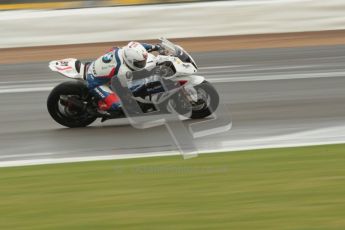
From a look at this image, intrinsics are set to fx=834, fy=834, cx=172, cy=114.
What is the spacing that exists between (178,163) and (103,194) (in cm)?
145

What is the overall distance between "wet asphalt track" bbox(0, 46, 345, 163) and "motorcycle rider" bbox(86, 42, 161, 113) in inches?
15.0

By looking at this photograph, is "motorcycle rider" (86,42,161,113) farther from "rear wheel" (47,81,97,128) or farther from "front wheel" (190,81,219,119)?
"front wheel" (190,81,219,119)

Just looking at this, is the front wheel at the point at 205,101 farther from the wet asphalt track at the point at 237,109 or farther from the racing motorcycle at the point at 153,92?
the wet asphalt track at the point at 237,109

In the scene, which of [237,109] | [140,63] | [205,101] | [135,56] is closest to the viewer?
[135,56]

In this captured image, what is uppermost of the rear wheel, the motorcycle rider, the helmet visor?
the helmet visor

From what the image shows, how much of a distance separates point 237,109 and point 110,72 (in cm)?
205

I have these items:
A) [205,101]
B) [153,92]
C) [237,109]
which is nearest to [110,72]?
[153,92]

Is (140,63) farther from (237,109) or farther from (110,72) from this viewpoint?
(237,109)

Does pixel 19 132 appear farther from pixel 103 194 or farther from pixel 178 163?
pixel 103 194

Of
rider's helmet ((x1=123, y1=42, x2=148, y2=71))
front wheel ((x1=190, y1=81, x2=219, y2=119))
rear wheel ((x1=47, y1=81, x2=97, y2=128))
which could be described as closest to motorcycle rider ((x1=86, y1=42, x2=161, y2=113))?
rider's helmet ((x1=123, y1=42, x2=148, y2=71))

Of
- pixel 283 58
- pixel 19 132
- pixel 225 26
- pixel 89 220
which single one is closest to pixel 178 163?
pixel 89 220

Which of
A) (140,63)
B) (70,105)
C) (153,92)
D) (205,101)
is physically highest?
(140,63)

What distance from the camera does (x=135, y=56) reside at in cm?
1042

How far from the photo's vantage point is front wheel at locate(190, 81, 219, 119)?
35.2 ft
